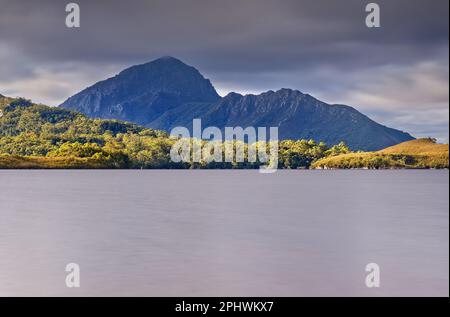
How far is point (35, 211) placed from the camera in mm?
60062

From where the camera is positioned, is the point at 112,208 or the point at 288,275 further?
the point at 112,208

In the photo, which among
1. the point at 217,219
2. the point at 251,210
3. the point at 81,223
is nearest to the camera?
the point at 81,223

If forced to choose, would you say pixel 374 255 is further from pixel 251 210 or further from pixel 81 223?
pixel 251 210

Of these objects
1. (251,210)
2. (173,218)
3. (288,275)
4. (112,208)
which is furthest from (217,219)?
(288,275)

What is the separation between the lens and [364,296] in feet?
71.5

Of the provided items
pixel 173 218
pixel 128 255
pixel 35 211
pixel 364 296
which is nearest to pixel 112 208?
pixel 35 211

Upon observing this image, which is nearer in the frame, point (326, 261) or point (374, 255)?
point (326, 261)

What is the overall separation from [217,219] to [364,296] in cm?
3196
